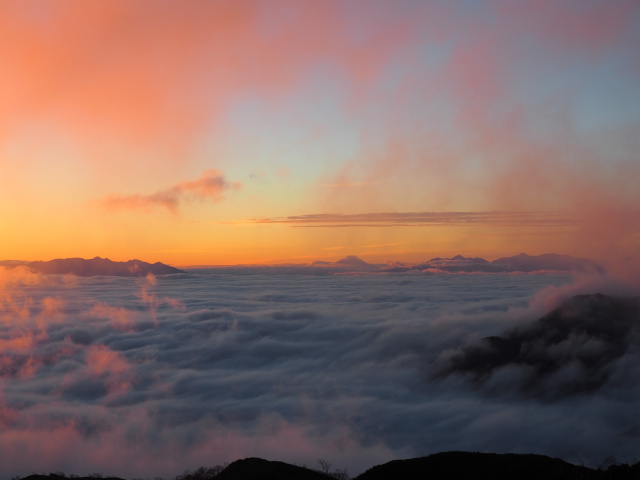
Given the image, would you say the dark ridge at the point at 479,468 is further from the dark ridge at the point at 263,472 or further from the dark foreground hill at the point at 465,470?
the dark ridge at the point at 263,472

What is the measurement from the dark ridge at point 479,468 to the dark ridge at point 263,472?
984 cm

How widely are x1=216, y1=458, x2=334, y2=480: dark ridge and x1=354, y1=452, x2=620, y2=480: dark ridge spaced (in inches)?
388

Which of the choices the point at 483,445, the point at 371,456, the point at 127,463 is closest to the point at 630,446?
the point at 483,445

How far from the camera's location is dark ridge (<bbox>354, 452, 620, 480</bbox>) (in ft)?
211

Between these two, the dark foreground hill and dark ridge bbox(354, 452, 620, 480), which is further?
dark ridge bbox(354, 452, 620, 480)

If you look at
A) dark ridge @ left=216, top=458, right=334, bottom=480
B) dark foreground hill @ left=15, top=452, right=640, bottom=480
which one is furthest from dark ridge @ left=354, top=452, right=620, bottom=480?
dark ridge @ left=216, top=458, right=334, bottom=480

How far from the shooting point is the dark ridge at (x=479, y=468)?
6431 centimetres

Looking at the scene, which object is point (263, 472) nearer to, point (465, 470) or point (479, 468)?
point (465, 470)

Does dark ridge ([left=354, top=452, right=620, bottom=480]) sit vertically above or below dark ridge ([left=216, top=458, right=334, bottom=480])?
above

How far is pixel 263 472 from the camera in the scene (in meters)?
75.4

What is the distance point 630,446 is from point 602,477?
158 metres

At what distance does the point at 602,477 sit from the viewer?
2340 inches

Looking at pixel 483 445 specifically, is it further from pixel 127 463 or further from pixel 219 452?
pixel 127 463

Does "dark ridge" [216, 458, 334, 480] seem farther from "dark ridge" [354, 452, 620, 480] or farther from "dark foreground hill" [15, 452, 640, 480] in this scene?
"dark ridge" [354, 452, 620, 480]
